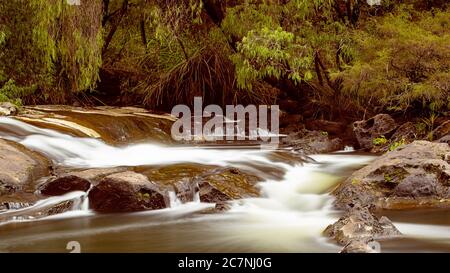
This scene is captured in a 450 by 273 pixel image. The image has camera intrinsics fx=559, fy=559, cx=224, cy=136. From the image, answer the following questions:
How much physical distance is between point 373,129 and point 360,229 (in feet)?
20.4

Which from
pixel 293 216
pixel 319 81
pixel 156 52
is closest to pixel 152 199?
pixel 293 216

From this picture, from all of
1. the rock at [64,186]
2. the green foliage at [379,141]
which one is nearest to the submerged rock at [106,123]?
the rock at [64,186]

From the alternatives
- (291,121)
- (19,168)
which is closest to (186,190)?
(19,168)

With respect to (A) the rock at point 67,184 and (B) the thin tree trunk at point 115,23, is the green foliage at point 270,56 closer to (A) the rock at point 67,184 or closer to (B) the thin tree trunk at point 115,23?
(B) the thin tree trunk at point 115,23

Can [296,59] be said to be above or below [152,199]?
above

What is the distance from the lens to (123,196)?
18.5 feet

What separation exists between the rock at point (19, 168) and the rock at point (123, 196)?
0.76 m

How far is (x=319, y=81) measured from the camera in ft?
42.8

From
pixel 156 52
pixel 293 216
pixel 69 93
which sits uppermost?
pixel 156 52

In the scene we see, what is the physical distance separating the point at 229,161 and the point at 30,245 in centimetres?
354

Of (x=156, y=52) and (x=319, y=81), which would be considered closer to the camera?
(x=319, y=81)

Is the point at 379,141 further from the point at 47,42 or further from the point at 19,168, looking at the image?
the point at 47,42

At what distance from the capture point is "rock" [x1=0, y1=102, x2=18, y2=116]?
9070mm
